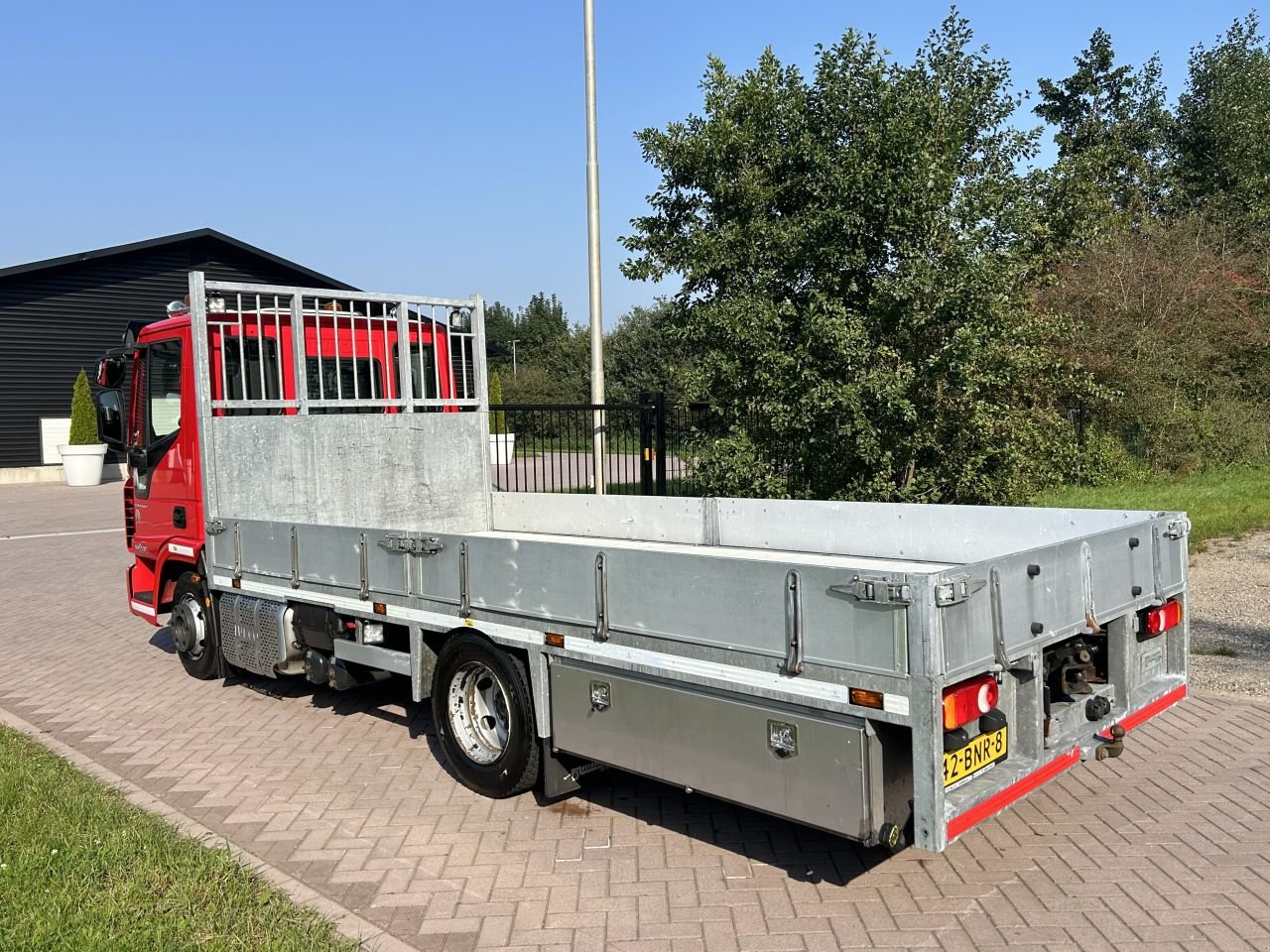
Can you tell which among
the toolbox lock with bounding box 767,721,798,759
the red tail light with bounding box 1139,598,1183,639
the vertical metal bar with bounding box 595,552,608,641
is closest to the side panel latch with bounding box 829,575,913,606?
the toolbox lock with bounding box 767,721,798,759

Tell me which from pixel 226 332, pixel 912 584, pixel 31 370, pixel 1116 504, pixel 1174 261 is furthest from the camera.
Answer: pixel 31 370

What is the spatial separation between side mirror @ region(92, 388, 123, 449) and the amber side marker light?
21.2 ft

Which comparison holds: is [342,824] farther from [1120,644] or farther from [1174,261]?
[1174,261]

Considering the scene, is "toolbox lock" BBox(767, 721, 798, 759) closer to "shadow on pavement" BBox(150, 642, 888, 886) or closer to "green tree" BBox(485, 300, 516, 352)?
"shadow on pavement" BBox(150, 642, 888, 886)

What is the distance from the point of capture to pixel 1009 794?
372 centimetres

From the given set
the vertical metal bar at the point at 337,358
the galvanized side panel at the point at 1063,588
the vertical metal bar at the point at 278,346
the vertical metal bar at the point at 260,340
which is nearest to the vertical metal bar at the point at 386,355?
the vertical metal bar at the point at 337,358

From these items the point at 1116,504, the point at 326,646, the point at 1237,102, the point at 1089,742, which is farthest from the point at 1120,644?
the point at 1237,102

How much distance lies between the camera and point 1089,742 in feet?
13.7

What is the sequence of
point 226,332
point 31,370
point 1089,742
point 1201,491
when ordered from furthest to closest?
1. point 31,370
2. point 1201,491
3. point 226,332
4. point 1089,742

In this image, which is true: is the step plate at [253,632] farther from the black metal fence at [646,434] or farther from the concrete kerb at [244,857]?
the black metal fence at [646,434]

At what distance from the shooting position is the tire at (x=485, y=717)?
4.88 m

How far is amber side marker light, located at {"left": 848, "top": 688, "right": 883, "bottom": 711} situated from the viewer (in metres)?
3.43

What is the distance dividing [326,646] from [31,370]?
108 feet

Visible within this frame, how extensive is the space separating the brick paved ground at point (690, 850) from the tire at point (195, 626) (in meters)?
0.71
